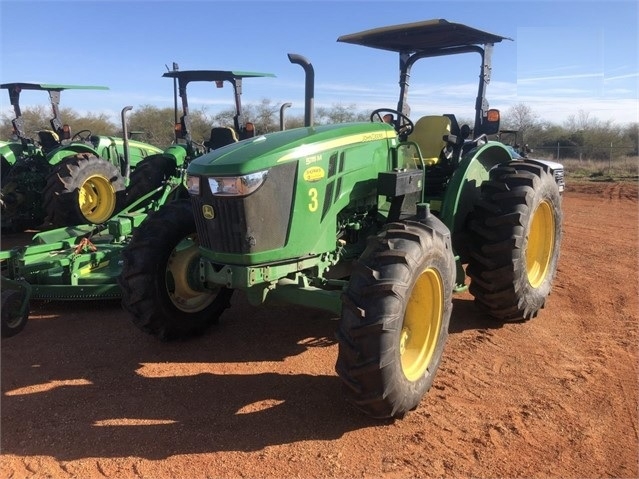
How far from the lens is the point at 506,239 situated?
168 inches

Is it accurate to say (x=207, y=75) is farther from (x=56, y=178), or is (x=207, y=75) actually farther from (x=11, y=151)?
(x=11, y=151)

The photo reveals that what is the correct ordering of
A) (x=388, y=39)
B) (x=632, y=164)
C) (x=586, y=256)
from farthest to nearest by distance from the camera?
(x=632, y=164) < (x=586, y=256) < (x=388, y=39)

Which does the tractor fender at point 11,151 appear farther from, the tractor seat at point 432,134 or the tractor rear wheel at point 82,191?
the tractor seat at point 432,134

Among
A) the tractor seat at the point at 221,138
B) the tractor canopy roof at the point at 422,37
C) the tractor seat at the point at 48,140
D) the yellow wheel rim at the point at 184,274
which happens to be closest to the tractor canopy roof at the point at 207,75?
the tractor seat at the point at 221,138

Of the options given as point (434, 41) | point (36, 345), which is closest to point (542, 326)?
point (434, 41)

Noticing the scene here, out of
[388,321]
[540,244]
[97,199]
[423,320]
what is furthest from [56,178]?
[388,321]

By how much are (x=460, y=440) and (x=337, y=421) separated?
73 centimetres

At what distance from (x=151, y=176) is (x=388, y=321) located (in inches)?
264

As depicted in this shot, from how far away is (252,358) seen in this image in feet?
13.5

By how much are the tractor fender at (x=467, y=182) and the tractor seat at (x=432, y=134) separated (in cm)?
44

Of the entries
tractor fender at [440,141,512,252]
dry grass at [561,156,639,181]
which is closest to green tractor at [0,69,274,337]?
tractor fender at [440,141,512,252]

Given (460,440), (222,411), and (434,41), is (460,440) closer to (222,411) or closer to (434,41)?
(222,411)

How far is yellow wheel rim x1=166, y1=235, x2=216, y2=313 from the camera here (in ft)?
14.2

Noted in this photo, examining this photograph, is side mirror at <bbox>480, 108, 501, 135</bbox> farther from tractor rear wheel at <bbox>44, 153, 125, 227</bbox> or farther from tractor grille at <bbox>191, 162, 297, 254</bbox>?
tractor rear wheel at <bbox>44, 153, 125, 227</bbox>
